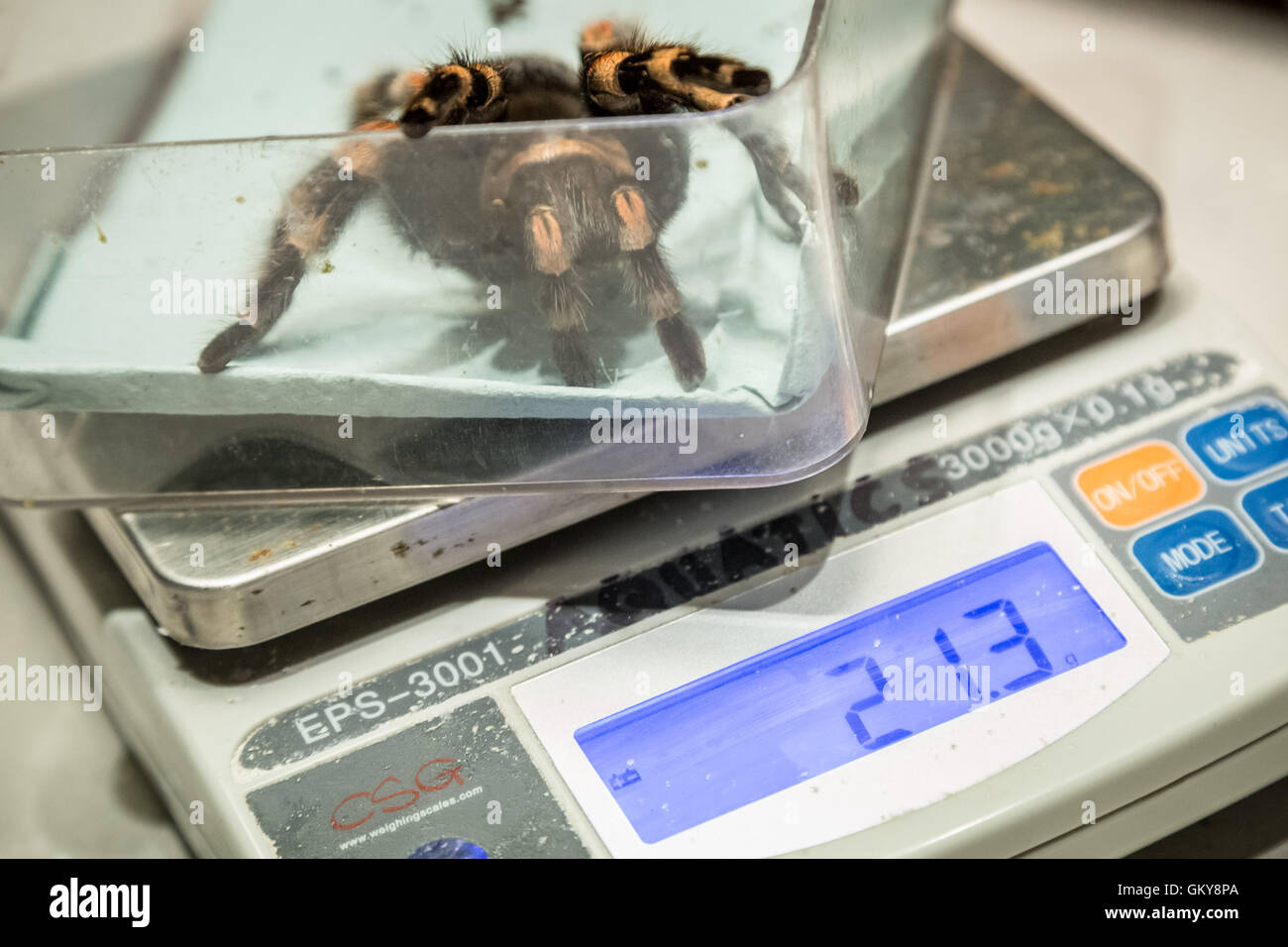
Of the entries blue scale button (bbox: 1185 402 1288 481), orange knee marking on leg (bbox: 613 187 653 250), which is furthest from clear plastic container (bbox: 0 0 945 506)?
blue scale button (bbox: 1185 402 1288 481)

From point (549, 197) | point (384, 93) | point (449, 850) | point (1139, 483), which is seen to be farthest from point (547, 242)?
point (1139, 483)

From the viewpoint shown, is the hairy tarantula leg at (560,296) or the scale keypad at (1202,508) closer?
the hairy tarantula leg at (560,296)

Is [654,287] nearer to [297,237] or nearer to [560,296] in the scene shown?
[560,296]

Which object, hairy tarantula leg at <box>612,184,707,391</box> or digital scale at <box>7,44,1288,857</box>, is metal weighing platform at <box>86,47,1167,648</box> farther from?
hairy tarantula leg at <box>612,184,707,391</box>

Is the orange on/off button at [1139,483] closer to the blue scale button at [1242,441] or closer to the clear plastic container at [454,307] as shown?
the blue scale button at [1242,441]

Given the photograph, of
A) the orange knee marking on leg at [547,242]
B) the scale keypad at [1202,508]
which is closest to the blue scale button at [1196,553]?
the scale keypad at [1202,508]

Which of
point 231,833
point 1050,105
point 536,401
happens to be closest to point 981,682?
point 536,401
